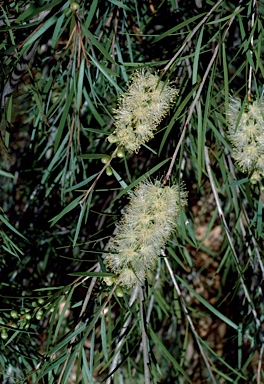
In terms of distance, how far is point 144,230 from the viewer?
68 cm

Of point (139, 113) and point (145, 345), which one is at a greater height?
point (139, 113)

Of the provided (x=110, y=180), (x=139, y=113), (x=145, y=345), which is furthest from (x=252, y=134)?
(x=110, y=180)

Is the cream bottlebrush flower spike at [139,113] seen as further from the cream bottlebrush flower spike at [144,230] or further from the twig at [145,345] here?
the twig at [145,345]

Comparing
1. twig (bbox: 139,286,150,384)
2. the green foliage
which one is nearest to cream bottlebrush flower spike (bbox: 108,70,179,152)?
the green foliage

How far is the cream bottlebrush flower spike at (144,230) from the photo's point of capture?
0.68 m

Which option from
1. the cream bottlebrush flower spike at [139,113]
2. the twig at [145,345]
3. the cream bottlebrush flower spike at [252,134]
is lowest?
the twig at [145,345]

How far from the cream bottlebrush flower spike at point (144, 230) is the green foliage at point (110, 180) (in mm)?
22

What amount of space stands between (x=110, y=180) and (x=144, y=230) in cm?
62

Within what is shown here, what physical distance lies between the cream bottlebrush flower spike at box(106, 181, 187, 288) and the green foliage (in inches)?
0.9

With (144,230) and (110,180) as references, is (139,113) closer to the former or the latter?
(144,230)

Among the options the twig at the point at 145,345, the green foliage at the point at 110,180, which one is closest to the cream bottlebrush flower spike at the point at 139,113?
the green foliage at the point at 110,180

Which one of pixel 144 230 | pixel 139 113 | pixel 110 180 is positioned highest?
pixel 139 113

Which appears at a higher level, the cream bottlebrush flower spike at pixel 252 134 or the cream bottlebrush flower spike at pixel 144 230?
the cream bottlebrush flower spike at pixel 252 134

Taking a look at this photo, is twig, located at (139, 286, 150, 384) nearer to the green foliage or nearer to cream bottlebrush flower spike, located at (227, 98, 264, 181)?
the green foliage
